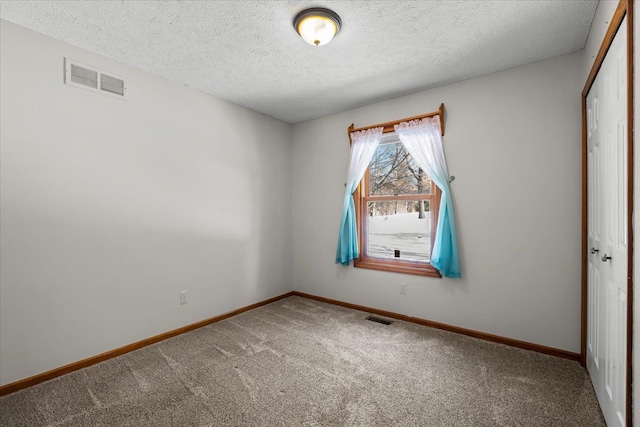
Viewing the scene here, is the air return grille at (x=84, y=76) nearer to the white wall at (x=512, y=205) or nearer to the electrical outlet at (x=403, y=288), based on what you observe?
the white wall at (x=512, y=205)

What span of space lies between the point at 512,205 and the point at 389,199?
4.24 feet

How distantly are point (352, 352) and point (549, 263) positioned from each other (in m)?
1.86

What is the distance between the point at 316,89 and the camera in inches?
126

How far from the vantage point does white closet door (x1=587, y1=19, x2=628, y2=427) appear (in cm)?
141

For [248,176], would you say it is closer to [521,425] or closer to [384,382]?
[384,382]

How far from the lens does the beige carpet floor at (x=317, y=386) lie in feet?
5.74

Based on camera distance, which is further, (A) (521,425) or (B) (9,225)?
(B) (9,225)

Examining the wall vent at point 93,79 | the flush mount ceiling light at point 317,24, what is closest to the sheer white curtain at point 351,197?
the flush mount ceiling light at point 317,24

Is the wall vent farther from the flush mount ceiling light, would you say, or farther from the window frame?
the window frame

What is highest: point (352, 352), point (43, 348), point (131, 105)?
point (131, 105)

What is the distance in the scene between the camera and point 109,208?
8.21ft

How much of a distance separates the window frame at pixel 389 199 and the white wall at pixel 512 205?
9 cm

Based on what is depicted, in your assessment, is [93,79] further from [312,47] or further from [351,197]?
[351,197]

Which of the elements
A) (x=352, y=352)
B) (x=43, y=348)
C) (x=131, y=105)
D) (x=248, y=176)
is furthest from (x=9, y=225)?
(x=352, y=352)
